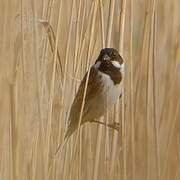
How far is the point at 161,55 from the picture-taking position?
5.91ft

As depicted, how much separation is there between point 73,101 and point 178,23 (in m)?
0.39

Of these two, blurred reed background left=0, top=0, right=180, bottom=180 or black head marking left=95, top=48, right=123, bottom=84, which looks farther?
black head marking left=95, top=48, right=123, bottom=84

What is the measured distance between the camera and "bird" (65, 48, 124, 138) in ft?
5.19

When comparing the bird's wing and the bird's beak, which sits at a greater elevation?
the bird's beak

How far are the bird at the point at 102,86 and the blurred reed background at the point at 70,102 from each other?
4 cm

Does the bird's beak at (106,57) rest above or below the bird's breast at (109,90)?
above

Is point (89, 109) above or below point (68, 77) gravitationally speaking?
below

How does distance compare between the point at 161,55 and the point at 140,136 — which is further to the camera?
the point at 161,55

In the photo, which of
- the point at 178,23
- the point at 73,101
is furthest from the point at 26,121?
the point at 178,23

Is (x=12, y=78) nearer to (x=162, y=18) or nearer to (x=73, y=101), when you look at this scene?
(x=73, y=101)

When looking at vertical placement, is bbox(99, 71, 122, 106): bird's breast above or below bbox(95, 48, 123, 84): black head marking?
below

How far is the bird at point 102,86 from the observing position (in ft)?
5.19

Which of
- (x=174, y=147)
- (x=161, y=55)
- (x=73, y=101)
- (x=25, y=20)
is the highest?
(x=25, y=20)

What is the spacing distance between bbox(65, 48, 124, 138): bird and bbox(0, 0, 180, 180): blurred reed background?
0.12ft
